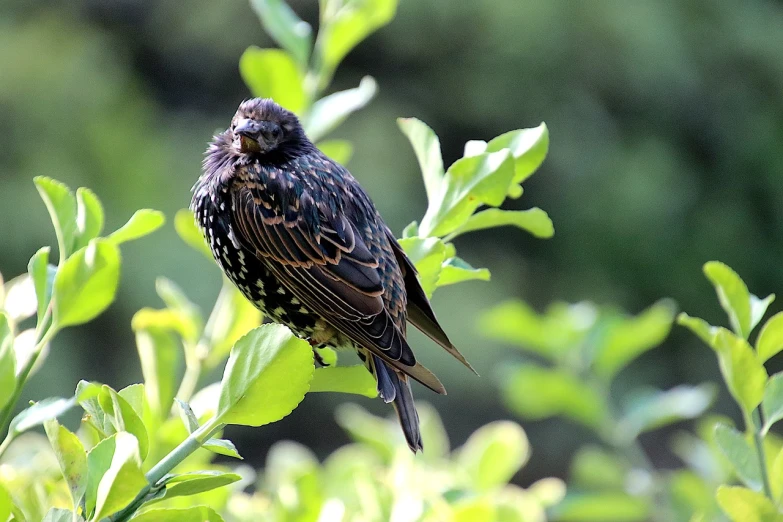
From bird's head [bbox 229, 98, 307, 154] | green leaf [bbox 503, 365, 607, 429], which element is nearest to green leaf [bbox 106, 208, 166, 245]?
bird's head [bbox 229, 98, 307, 154]

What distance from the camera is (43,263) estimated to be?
29.8 inches

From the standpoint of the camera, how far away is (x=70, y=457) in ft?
2.06

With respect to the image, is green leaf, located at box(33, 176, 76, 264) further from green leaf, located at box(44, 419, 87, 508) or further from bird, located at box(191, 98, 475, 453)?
bird, located at box(191, 98, 475, 453)

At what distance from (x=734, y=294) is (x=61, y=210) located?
2.04ft

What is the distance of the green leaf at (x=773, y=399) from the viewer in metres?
0.82

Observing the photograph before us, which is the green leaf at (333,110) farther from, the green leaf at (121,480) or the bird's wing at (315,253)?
the green leaf at (121,480)

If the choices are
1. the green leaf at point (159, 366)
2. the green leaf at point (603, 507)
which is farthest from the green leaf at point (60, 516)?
the green leaf at point (603, 507)

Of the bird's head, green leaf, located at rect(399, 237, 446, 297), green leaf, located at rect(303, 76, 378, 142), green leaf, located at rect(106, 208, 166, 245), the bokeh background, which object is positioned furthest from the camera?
the bokeh background

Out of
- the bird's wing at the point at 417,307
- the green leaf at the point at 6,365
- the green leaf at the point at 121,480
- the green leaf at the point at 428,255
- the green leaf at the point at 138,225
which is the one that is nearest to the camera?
the green leaf at the point at 121,480

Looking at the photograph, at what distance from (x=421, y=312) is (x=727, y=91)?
5075 millimetres

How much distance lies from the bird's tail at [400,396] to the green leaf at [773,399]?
393 mm

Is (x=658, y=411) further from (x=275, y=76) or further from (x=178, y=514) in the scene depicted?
(x=178, y=514)

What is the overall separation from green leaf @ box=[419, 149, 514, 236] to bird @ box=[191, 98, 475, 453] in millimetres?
313

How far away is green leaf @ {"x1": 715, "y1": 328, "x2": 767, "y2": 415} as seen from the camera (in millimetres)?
796
